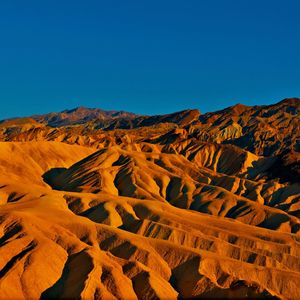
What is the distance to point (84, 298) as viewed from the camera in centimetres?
8000

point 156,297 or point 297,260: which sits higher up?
point 297,260

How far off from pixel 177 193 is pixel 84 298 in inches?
3730

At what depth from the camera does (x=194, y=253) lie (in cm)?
9769

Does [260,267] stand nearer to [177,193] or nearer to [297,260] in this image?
[297,260]

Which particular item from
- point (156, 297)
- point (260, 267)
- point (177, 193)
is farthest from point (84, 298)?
point (177, 193)

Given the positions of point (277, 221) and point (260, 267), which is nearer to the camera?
point (260, 267)

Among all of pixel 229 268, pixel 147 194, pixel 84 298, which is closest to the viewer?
pixel 84 298

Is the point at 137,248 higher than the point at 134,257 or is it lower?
higher

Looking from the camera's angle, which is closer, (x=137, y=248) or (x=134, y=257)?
(x=134, y=257)

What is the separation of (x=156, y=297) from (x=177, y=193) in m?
89.7

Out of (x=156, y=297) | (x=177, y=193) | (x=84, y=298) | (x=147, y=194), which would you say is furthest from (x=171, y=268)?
(x=177, y=193)

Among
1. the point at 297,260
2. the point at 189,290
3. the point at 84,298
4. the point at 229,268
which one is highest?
the point at 297,260

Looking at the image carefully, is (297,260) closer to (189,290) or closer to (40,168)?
(189,290)

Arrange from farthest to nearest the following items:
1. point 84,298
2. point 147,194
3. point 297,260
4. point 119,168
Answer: point 119,168, point 147,194, point 297,260, point 84,298
